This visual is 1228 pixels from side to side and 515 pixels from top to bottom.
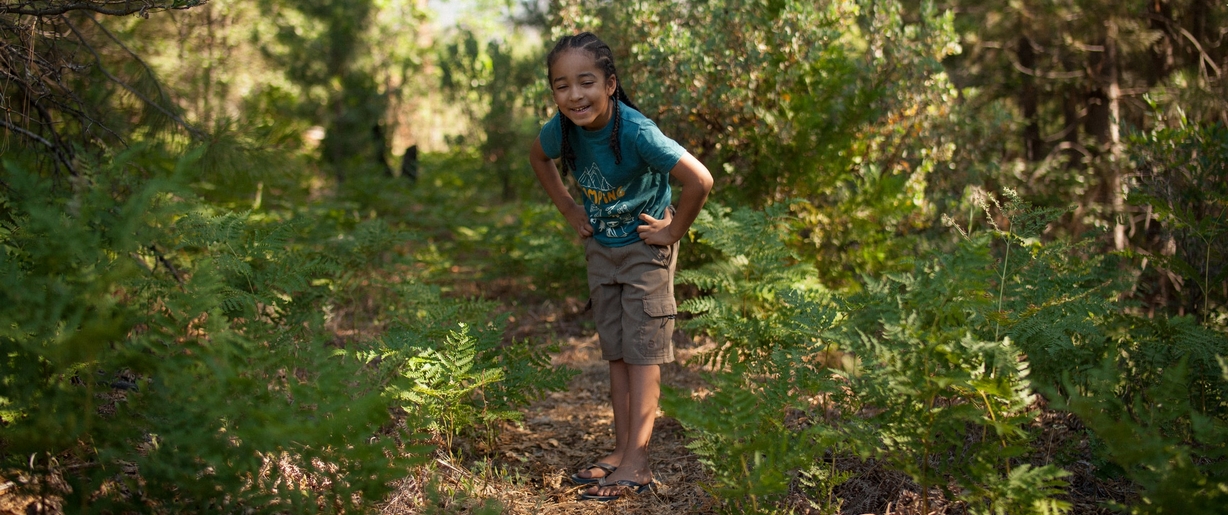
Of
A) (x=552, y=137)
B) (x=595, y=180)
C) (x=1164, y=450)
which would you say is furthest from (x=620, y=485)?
(x=1164, y=450)

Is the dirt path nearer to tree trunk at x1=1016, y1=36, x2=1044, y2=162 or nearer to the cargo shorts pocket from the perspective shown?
the cargo shorts pocket

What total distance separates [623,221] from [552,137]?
45 cm

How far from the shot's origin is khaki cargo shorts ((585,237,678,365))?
3.22 m

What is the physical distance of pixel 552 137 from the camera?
3.35 meters

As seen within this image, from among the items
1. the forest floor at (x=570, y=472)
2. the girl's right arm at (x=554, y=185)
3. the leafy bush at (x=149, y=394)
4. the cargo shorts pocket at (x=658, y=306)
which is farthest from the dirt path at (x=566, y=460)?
the girl's right arm at (x=554, y=185)

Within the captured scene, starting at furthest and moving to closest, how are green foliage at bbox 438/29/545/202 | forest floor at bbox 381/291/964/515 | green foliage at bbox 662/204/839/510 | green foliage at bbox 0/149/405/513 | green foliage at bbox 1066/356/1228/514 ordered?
green foliage at bbox 438/29/545/202
forest floor at bbox 381/291/964/515
green foliage at bbox 662/204/839/510
green foliage at bbox 0/149/405/513
green foliage at bbox 1066/356/1228/514

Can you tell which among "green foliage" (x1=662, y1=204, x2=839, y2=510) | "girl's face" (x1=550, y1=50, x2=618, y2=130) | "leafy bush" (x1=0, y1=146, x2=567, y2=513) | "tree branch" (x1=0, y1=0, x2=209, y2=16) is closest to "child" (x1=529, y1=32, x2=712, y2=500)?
"girl's face" (x1=550, y1=50, x2=618, y2=130)

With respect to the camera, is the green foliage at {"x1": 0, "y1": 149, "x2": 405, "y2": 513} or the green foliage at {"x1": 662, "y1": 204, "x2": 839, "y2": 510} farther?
the green foliage at {"x1": 662, "y1": 204, "x2": 839, "y2": 510}

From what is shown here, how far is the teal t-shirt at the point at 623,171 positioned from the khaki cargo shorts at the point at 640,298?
0.24 ft

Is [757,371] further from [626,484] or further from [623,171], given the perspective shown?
[623,171]

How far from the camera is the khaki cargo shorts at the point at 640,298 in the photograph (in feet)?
10.6

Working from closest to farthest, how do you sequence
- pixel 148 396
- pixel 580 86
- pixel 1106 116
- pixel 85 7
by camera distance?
pixel 148 396, pixel 580 86, pixel 85 7, pixel 1106 116

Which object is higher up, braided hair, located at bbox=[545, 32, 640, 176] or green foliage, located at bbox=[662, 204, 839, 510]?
braided hair, located at bbox=[545, 32, 640, 176]

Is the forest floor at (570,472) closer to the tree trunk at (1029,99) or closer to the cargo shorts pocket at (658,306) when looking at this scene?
the cargo shorts pocket at (658,306)
